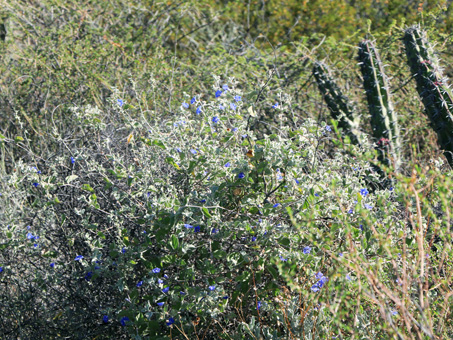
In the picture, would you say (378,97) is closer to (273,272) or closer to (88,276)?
(273,272)

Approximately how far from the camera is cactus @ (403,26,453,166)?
11.6ft

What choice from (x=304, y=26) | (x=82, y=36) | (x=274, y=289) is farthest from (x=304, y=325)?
(x=304, y=26)

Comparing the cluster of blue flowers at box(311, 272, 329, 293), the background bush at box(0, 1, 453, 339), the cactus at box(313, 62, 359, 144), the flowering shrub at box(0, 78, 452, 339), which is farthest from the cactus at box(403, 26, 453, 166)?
the cluster of blue flowers at box(311, 272, 329, 293)

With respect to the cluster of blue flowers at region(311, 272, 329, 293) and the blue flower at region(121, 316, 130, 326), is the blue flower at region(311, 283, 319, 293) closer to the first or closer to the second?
the cluster of blue flowers at region(311, 272, 329, 293)

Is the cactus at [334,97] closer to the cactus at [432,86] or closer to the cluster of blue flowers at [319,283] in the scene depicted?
the cactus at [432,86]

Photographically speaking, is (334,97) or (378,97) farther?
(334,97)

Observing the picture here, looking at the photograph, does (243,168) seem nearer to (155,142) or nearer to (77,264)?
(155,142)

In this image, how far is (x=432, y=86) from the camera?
3.62 meters

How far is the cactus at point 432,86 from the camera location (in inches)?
140

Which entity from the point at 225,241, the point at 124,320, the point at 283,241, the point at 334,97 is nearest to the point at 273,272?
the point at 283,241

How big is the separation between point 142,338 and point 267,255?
0.63 m

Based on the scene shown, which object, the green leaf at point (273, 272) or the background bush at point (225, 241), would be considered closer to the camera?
the background bush at point (225, 241)

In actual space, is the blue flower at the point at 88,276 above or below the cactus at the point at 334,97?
below

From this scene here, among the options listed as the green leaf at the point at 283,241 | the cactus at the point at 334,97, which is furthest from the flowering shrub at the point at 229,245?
the cactus at the point at 334,97
